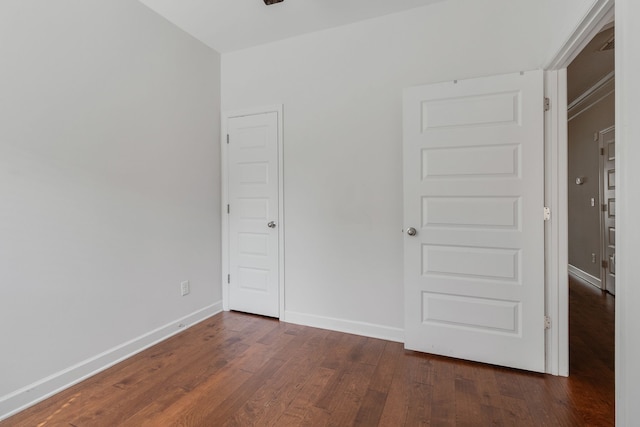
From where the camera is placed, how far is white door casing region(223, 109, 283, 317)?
3068mm

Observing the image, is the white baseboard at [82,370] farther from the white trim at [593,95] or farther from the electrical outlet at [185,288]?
the white trim at [593,95]

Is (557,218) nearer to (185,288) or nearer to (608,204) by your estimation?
(608,204)

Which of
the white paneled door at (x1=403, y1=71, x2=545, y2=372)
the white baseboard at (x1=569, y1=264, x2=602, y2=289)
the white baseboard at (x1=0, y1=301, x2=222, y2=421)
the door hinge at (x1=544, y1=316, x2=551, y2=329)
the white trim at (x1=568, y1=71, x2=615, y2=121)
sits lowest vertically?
the white baseboard at (x1=0, y1=301, x2=222, y2=421)

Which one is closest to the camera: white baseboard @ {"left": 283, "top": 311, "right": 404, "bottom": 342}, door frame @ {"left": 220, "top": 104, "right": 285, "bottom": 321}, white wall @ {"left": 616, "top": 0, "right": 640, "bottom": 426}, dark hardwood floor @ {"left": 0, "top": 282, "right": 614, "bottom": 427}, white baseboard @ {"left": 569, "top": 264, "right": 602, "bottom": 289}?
white wall @ {"left": 616, "top": 0, "right": 640, "bottom": 426}

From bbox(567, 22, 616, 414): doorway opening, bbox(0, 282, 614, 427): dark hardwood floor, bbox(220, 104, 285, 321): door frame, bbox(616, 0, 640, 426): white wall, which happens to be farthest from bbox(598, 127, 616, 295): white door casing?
bbox(220, 104, 285, 321): door frame

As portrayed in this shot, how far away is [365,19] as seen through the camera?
8.74 ft

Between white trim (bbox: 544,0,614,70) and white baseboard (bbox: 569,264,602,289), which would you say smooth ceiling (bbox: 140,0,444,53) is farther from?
white baseboard (bbox: 569,264,602,289)

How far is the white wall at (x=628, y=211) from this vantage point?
1.13m

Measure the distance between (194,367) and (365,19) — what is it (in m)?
3.04

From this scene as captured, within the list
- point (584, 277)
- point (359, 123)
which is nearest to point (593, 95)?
point (584, 277)

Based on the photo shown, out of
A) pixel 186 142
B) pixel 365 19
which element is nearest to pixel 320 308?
pixel 186 142

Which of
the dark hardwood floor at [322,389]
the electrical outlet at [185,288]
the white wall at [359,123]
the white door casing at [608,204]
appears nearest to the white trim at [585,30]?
the white wall at [359,123]

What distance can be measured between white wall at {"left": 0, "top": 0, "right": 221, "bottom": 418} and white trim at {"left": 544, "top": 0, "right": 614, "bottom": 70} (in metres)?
2.86

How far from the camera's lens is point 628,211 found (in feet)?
3.84
